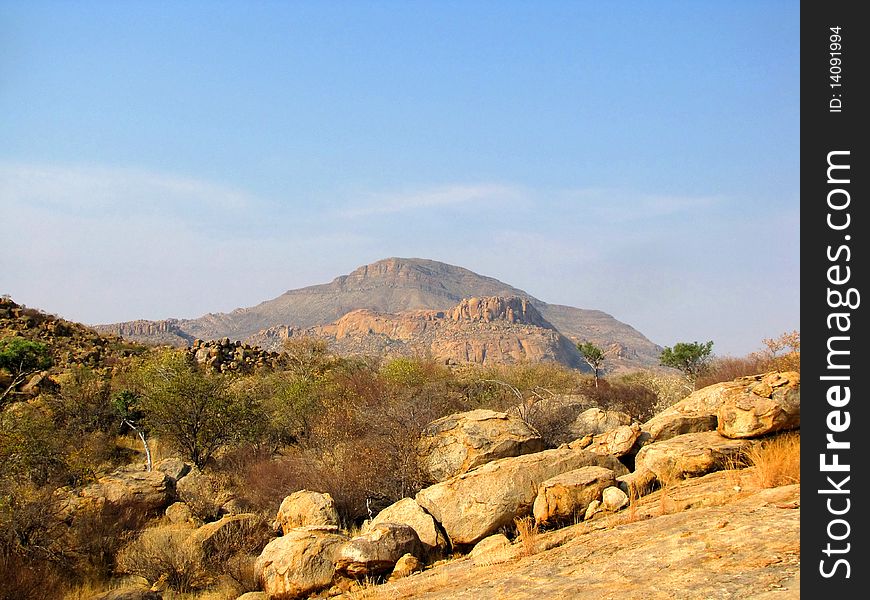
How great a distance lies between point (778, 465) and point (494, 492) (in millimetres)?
5421

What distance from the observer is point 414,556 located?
12.7m

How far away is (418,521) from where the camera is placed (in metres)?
13.9

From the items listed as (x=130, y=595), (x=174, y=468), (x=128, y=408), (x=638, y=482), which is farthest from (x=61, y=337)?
(x=638, y=482)

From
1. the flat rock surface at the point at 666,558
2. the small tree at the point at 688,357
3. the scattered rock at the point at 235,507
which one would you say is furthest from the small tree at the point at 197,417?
the small tree at the point at 688,357

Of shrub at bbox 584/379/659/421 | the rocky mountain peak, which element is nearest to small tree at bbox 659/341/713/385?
shrub at bbox 584/379/659/421

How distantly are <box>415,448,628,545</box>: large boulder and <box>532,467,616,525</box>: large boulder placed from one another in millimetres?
729

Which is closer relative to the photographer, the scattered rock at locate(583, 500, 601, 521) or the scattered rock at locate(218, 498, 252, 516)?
the scattered rock at locate(583, 500, 601, 521)

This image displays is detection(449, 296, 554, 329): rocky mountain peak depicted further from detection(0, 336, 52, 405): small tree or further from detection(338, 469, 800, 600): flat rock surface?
detection(338, 469, 800, 600): flat rock surface

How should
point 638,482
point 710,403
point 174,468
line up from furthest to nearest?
point 174,468 < point 710,403 < point 638,482

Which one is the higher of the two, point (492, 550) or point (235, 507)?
point (492, 550)

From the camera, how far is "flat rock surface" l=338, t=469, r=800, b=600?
23.3 feet

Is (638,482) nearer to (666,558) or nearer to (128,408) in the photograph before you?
(666,558)
